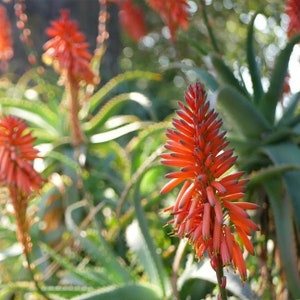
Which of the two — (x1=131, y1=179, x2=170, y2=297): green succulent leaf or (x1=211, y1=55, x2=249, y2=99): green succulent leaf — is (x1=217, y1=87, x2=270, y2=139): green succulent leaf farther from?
(x1=131, y1=179, x2=170, y2=297): green succulent leaf

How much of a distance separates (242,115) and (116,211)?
0.44 metres

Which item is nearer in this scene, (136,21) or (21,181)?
(21,181)

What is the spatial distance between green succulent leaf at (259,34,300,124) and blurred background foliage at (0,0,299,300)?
109 millimetres

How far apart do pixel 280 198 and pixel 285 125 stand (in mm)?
240

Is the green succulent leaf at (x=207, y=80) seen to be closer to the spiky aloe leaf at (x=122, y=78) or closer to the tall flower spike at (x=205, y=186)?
the spiky aloe leaf at (x=122, y=78)

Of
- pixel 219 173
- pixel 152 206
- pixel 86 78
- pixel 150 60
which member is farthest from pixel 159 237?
pixel 150 60

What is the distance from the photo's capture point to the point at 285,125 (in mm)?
1937

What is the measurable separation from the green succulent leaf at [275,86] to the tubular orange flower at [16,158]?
26.2 inches

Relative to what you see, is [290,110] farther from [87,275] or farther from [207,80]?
[87,275]

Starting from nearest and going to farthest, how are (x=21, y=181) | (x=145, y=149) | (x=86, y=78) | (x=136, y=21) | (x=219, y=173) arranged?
(x=219, y=173)
(x=21, y=181)
(x=86, y=78)
(x=145, y=149)
(x=136, y=21)

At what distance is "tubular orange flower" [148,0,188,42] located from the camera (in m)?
2.12

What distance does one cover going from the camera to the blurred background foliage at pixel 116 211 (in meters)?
1.83

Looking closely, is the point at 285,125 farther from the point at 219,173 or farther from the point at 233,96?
the point at 219,173

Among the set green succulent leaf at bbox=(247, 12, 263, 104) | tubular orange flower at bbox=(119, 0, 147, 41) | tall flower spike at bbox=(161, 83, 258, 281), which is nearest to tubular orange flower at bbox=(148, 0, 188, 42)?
green succulent leaf at bbox=(247, 12, 263, 104)
